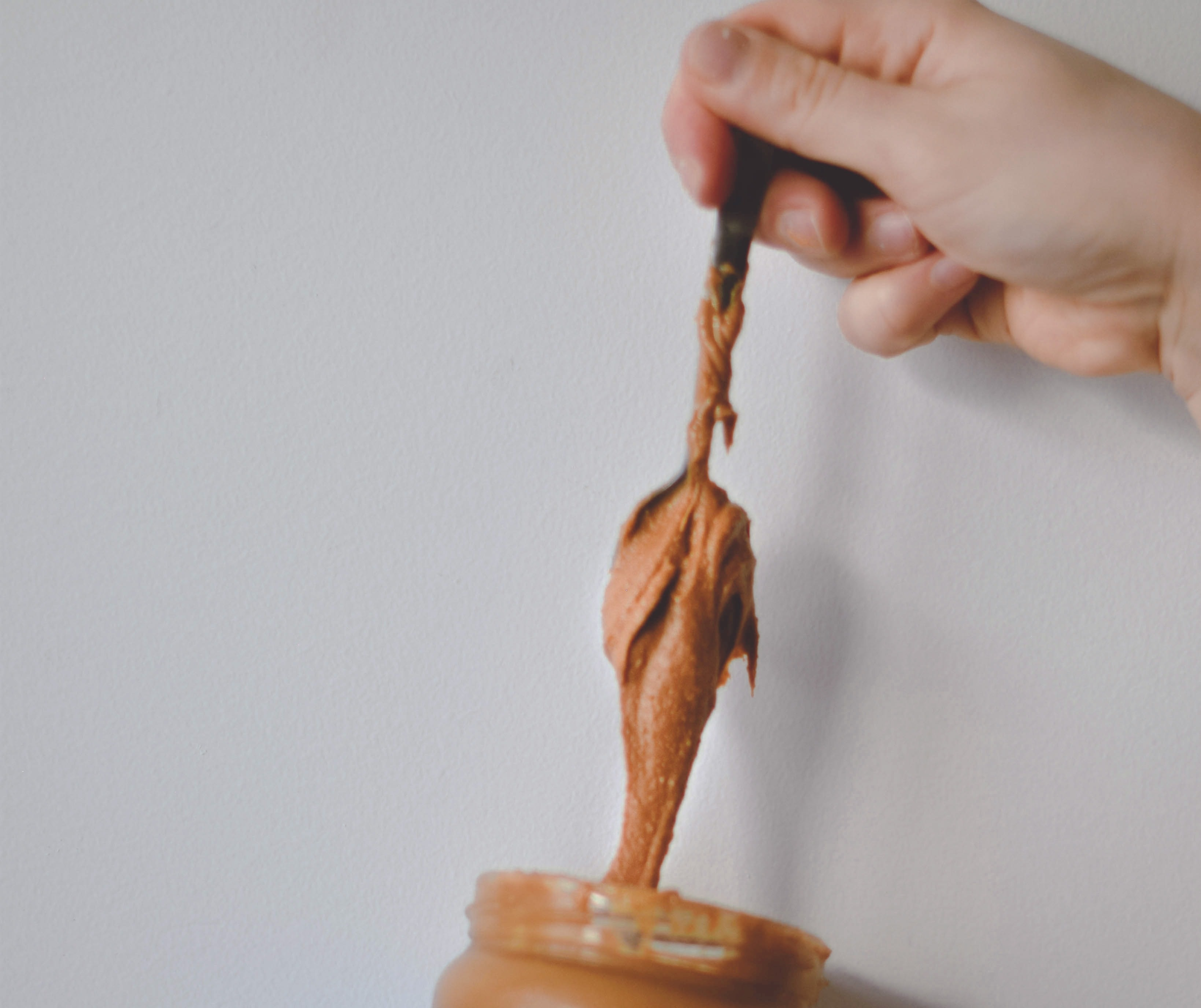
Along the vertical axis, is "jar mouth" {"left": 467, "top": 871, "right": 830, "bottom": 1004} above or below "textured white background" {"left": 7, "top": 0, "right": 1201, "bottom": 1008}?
below

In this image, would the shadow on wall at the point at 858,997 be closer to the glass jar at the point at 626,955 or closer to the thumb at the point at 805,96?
the glass jar at the point at 626,955

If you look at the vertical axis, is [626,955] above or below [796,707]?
below

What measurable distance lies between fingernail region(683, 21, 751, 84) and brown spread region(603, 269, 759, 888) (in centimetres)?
13

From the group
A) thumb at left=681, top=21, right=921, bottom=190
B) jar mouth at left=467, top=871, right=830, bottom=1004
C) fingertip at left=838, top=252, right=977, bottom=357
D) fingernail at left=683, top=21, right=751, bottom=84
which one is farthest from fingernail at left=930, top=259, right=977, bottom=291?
jar mouth at left=467, top=871, right=830, bottom=1004

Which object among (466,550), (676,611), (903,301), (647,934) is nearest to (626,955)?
(647,934)

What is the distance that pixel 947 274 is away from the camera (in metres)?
0.81

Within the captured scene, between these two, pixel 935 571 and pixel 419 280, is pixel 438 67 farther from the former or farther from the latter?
pixel 935 571

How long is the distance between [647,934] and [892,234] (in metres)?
0.54

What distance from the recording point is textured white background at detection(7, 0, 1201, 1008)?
0.83m

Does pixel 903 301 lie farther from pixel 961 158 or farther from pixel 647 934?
pixel 647 934

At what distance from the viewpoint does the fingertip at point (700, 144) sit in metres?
0.75

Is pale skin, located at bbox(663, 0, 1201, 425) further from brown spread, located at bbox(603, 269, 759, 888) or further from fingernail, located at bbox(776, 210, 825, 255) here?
brown spread, located at bbox(603, 269, 759, 888)

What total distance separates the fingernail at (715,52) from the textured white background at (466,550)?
17 cm

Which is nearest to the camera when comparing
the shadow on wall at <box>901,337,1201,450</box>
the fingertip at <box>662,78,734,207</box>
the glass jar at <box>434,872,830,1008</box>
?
the glass jar at <box>434,872,830,1008</box>
